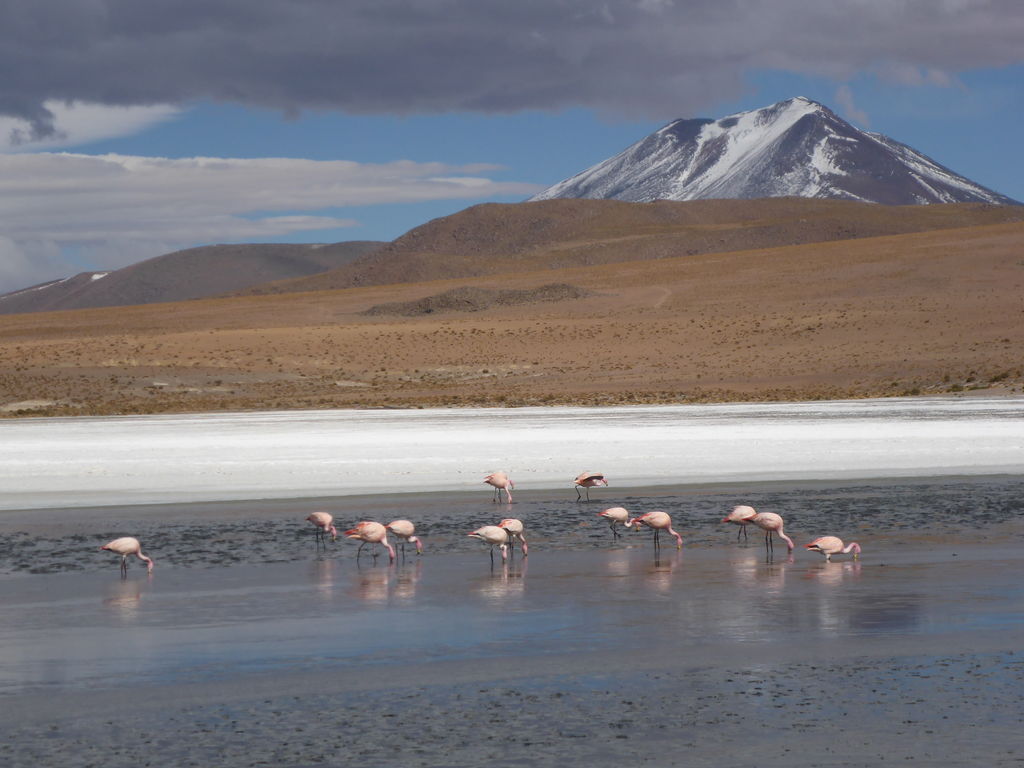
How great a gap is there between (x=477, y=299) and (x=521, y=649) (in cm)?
9138

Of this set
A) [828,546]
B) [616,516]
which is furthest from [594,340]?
[828,546]

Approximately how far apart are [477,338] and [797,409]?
132 ft

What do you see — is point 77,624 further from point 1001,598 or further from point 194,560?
point 1001,598

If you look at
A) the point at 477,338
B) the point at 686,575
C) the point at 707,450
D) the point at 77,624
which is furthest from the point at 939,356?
the point at 77,624

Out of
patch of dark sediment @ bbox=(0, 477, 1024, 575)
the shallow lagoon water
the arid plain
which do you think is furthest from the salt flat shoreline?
the arid plain

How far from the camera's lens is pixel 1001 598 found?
11469mm

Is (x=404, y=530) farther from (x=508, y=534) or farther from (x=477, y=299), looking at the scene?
(x=477, y=299)

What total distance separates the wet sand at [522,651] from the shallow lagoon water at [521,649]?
0.09ft

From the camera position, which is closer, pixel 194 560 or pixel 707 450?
pixel 194 560

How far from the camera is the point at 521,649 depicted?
9906 mm

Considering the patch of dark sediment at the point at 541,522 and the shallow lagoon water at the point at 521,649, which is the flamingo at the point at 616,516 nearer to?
the patch of dark sediment at the point at 541,522

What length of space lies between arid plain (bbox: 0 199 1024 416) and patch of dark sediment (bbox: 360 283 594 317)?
217 mm

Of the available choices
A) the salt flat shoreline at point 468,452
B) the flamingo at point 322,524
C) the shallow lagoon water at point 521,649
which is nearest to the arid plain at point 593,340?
the salt flat shoreline at point 468,452

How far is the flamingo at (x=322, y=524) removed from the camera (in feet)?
50.1
